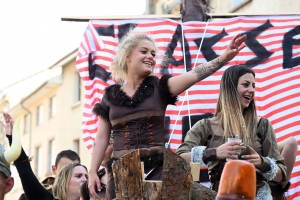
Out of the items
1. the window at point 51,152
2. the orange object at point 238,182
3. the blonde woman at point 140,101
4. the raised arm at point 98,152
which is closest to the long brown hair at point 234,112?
the blonde woman at point 140,101

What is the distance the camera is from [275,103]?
6.79 m

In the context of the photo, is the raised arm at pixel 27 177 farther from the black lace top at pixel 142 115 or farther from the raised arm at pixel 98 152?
the black lace top at pixel 142 115

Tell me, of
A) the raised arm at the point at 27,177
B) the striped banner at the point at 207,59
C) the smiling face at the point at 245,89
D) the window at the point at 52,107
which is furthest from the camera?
the window at the point at 52,107

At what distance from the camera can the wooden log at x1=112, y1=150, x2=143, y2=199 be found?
3.51 m

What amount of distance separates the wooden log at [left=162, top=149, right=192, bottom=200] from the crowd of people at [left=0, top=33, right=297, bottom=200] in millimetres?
638

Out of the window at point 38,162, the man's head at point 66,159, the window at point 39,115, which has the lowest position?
the window at point 38,162

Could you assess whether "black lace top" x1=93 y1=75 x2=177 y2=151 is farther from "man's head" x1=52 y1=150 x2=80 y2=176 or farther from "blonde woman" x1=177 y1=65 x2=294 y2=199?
"man's head" x1=52 y1=150 x2=80 y2=176

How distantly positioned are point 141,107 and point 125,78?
15.6 inches

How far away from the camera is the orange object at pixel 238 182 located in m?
1.77

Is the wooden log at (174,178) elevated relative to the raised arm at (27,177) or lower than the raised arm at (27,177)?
elevated

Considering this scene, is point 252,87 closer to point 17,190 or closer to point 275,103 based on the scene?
point 275,103

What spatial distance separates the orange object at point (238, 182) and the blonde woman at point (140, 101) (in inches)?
90.4

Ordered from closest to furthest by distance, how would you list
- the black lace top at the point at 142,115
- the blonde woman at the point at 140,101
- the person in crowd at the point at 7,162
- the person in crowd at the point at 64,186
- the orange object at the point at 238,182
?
the orange object at the point at 238,182 → the person in crowd at the point at 7,162 → the blonde woman at the point at 140,101 → the black lace top at the point at 142,115 → the person in crowd at the point at 64,186

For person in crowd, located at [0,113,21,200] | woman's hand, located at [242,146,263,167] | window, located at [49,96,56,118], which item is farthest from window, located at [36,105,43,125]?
person in crowd, located at [0,113,21,200]
